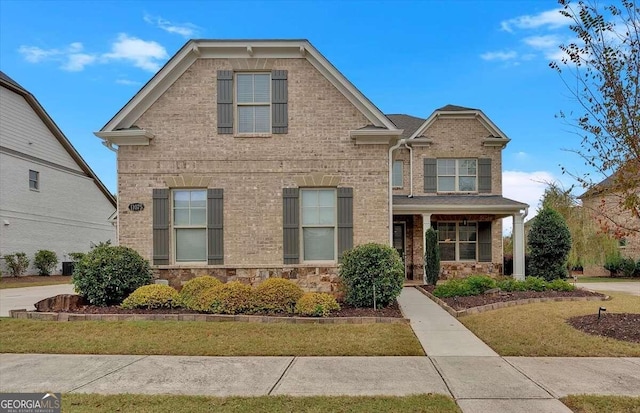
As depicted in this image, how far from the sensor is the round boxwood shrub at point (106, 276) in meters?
9.79

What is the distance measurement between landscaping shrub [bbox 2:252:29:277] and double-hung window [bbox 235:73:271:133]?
17.6 metres

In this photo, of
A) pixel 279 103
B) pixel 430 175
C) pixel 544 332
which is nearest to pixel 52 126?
pixel 279 103

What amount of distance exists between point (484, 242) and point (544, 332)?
10512 mm

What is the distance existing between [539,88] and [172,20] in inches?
392

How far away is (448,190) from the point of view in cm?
1805

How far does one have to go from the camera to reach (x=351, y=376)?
537 cm

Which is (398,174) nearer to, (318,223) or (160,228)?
(318,223)

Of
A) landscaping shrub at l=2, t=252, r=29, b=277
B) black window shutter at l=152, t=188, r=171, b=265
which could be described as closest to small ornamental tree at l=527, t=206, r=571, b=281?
black window shutter at l=152, t=188, r=171, b=265

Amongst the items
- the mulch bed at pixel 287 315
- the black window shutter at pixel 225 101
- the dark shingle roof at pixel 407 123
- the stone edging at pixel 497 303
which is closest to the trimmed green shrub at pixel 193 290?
the mulch bed at pixel 287 315

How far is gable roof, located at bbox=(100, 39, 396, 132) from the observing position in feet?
35.3

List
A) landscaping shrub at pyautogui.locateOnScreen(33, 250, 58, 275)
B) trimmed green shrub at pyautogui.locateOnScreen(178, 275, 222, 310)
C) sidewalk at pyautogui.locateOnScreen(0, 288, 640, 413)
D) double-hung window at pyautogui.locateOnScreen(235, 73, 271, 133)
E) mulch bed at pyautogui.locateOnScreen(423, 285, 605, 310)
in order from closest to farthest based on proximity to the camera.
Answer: sidewalk at pyautogui.locateOnScreen(0, 288, 640, 413) → trimmed green shrub at pyautogui.locateOnScreen(178, 275, 222, 310) → mulch bed at pyautogui.locateOnScreen(423, 285, 605, 310) → double-hung window at pyautogui.locateOnScreen(235, 73, 271, 133) → landscaping shrub at pyautogui.locateOnScreen(33, 250, 58, 275)

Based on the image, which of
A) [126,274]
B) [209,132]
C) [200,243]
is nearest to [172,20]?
[209,132]

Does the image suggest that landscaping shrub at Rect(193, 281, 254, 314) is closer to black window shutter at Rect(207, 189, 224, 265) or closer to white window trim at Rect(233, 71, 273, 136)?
black window shutter at Rect(207, 189, 224, 265)

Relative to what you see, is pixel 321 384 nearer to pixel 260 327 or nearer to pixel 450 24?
pixel 260 327
